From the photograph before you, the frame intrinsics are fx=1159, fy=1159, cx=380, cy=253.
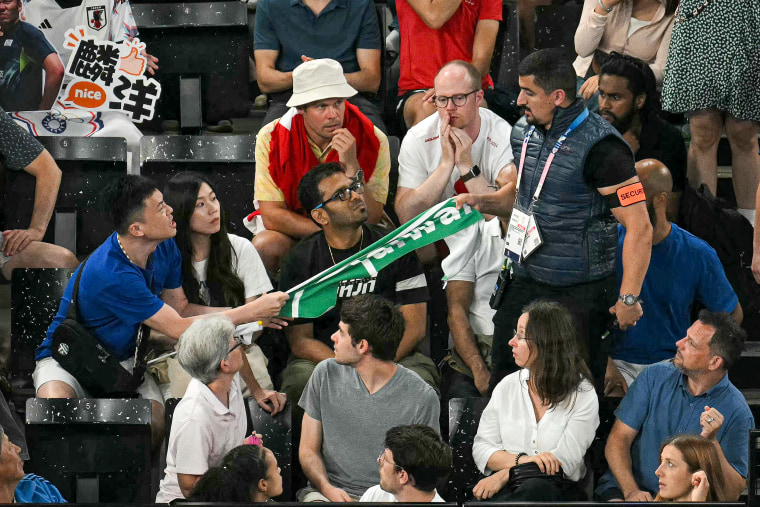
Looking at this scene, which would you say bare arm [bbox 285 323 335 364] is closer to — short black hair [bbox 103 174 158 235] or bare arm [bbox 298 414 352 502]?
bare arm [bbox 298 414 352 502]

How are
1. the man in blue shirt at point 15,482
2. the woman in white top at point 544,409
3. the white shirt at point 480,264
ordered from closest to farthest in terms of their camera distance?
the man in blue shirt at point 15,482
the woman in white top at point 544,409
the white shirt at point 480,264

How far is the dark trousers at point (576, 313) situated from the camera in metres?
3.54

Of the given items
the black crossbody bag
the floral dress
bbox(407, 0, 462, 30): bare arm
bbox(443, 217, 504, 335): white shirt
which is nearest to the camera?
the black crossbody bag

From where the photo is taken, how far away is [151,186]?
3682 mm

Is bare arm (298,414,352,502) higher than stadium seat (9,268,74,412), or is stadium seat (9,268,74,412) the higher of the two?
stadium seat (9,268,74,412)

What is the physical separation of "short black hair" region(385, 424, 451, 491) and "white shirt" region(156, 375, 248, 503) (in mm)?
483

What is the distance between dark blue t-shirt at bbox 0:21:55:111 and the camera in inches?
180

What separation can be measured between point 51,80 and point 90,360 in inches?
60.4

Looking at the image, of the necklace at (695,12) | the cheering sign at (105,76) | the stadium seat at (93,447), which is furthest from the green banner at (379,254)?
the cheering sign at (105,76)

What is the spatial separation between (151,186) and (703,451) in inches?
72.8

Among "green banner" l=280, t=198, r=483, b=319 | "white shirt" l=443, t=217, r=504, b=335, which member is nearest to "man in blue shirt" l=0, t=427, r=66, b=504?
"green banner" l=280, t=198, r=483, b=319

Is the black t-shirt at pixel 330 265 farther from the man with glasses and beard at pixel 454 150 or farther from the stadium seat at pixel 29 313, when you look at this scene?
the stadium seat at pixel 29 313

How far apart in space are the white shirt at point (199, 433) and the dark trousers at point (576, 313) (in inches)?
34.7

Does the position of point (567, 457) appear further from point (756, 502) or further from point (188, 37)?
point (188, 37)
